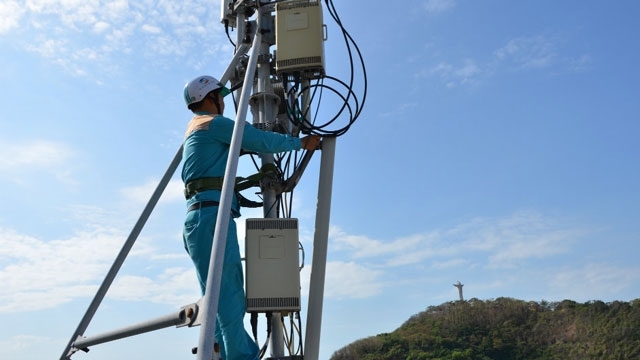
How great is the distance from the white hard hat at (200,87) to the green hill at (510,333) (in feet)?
155

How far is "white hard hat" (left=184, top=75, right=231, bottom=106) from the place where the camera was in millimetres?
4516

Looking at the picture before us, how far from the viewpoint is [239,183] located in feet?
15.8

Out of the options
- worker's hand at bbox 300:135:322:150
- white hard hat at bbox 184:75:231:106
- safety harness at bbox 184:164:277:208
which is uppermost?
white hard hat at bbox 184:75:231:106

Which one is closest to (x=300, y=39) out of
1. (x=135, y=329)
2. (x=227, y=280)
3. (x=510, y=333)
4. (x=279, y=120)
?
(x=279, y=120)

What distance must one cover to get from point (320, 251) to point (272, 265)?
40 cm

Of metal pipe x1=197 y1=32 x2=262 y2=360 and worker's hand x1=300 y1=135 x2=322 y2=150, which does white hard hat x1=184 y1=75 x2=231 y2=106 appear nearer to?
worker's hand x1=300 y1=135 x2=322 y2=150

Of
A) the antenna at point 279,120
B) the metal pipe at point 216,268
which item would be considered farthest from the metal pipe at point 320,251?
the metal pipe at point 216,268

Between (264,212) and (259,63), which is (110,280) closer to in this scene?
(264,212)

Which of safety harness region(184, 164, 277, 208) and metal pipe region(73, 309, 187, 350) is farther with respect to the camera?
safety harness region(184, 164, 277, 208)

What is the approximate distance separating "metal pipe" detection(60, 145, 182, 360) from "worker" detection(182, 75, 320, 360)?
32cm

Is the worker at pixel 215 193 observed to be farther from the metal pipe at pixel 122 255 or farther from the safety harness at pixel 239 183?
the metal pipe at pixel 122 255

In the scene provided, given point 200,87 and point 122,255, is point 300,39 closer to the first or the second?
point 200,87

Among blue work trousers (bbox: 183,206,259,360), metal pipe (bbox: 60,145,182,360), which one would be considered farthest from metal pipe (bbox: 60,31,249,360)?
blue work trousers (bbox: 183,206,259,360)

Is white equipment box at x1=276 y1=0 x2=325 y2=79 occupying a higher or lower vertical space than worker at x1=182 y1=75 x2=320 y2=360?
higher
